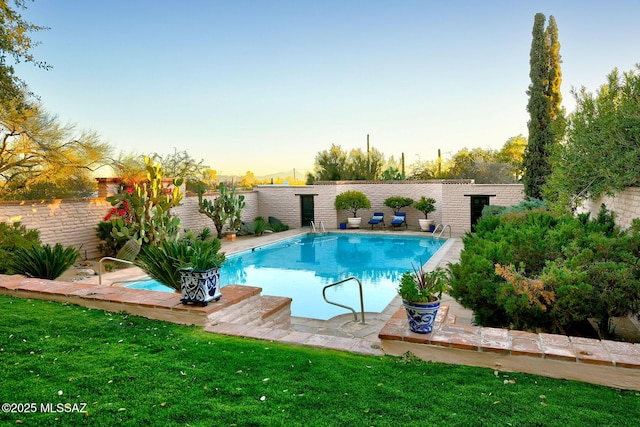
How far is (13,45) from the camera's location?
645 centimetres

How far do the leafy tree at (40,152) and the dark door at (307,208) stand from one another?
8.67m

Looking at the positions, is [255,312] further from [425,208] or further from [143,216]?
[425,208]

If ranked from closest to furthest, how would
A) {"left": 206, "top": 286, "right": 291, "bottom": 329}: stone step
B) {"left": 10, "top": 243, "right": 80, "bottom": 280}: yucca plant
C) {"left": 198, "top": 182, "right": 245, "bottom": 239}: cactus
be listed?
{"left": 206, "top": 286, "right": 291, "bottom": 329}: stone step
{"left": 10, "top": 243, "right": 80, "bottom": 280}: yucca plant
{"left": 198, "top": 182, "right": 245, "bottom": 239}: cactus

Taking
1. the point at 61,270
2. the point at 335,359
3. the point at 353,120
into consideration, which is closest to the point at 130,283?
the point at 61,270

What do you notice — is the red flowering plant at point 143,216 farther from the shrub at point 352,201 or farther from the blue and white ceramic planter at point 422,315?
the blue and white ceramic planter at point 422,315

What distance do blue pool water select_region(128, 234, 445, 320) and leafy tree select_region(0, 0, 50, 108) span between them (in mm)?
4539

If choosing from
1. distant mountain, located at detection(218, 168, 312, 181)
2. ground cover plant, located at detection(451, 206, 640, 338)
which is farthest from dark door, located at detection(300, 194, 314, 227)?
ground cover plant, located at detection(451, 206, 640, 338)

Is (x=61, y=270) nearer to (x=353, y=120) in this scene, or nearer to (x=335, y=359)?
(x=335, y=359)

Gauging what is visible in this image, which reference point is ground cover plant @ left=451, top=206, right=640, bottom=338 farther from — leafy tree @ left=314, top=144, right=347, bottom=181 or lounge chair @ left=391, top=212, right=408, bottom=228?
leafy tree @ left=314, top=144, right=347, bottom=181

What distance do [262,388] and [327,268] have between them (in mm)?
9261

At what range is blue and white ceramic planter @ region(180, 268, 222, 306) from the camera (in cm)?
465

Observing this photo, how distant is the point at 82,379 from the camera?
316 cm

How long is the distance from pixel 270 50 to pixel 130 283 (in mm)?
10939

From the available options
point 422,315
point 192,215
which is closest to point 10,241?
point 192,215
